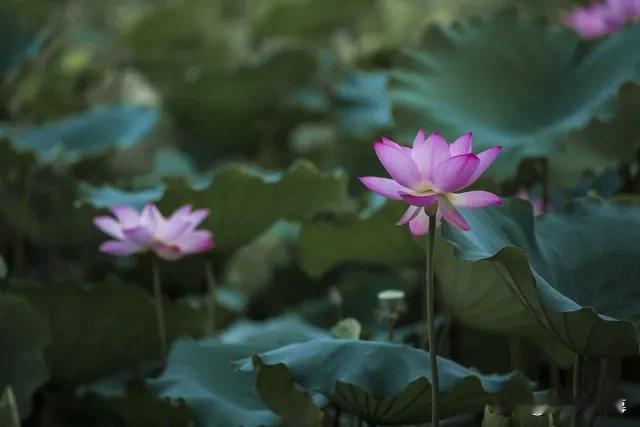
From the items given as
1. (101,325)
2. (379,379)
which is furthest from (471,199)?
(101,325)

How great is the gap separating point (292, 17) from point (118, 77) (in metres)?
0.37

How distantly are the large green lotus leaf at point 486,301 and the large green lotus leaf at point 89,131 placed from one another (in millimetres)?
691

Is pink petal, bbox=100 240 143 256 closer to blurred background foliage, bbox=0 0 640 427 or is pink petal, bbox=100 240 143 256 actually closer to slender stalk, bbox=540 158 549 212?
blurred background foliage, bbox=0 0 640 427

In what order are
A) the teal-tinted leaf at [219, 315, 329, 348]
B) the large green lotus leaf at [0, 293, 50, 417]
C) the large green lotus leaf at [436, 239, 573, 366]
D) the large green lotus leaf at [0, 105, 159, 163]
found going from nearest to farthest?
the large green lotus leaf at [436, 239, 573, 366] < the large green lotus leaf at [0, 293, 50, 417] < the teal-tinted leaf at [219, 315, 329, 348] < the large green lotus leaf at [0, 105, 159, 163]

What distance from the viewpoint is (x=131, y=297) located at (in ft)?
4.06

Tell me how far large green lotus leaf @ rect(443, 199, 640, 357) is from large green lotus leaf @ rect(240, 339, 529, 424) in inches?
3.3

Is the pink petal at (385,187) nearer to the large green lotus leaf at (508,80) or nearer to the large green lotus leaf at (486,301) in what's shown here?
the large green lotus leaf at (486,301)

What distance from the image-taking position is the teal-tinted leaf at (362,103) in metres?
1.79

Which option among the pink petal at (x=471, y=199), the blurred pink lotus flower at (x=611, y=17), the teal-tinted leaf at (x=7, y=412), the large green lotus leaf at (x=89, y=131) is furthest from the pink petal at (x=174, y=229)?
the blurred pink lotus flower at (x=611, y=17)

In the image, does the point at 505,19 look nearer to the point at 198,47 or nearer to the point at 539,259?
the point at 539,259

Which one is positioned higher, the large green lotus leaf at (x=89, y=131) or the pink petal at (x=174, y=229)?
the large green lotus leaf at (x=89, y=131)

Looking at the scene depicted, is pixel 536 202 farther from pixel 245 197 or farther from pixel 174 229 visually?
pixel 174 229

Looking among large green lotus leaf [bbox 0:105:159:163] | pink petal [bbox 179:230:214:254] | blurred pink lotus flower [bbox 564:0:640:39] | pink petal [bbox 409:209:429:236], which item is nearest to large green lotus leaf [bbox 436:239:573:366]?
pink petal [bbox 409:209:429:236]

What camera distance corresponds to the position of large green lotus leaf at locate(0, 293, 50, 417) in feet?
3.64
